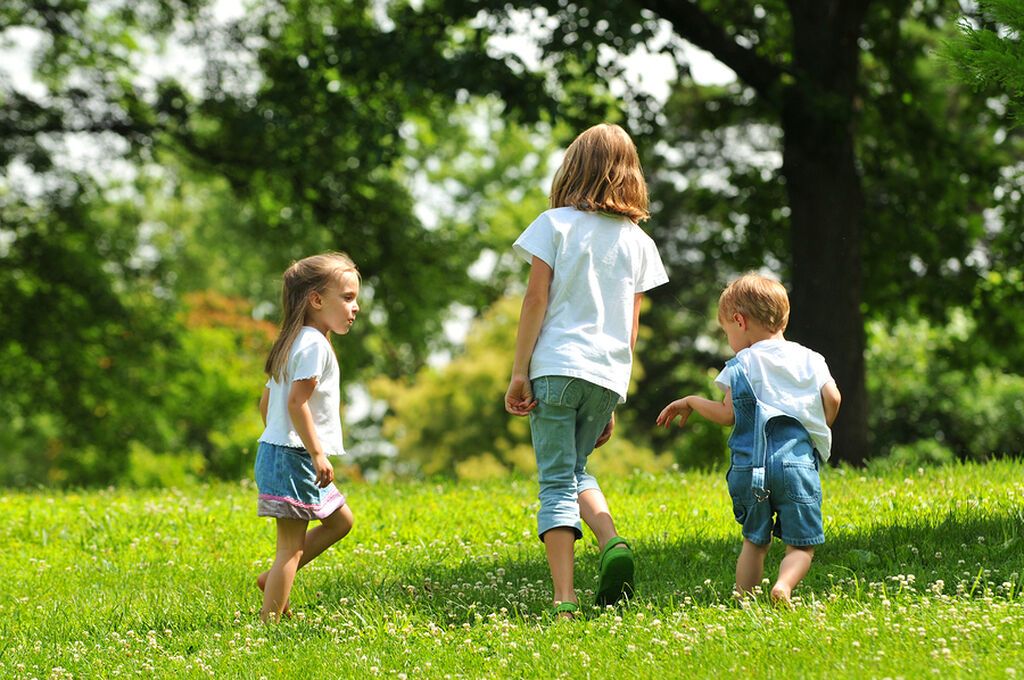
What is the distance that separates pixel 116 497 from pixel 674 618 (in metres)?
6.83

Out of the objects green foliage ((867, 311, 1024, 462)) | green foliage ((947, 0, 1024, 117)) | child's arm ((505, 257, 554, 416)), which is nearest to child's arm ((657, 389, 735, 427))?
child's arm ((505, 257, 554, 416))

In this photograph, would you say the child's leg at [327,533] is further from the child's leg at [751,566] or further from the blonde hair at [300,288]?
the child's leg at [751,566]

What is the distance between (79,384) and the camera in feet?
72.6

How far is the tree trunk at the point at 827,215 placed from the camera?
12.7 meters

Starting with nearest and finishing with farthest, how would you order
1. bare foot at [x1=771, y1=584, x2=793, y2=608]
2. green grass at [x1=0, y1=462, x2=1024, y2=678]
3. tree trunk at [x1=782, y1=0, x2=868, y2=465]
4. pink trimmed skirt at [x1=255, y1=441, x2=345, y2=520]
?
1. green grass at [x1=0, y1=462, x2=1024, y2=678]
2. bare foot at [x1=771, y1=584, x2=793, y2=608]
3. pink trimmed skirt at [x1=255, y1=441, x2=345, y2=520]
4. tree trunk at [x1=782, y1=0, x2=868, y2=465]

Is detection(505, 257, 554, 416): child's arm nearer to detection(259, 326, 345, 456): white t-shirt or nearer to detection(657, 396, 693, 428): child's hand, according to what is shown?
detection(657, 396, 693, 428): child's hand

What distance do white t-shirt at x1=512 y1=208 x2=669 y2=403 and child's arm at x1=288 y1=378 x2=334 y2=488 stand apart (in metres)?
1.02

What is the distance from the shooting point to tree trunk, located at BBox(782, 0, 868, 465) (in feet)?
41.7

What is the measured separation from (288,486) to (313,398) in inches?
16.6

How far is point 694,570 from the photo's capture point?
6.43m

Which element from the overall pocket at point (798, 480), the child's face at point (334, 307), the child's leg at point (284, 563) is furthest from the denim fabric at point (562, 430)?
the child's leg at point (284, 563)

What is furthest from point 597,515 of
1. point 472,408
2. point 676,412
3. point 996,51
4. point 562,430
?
point 472,408

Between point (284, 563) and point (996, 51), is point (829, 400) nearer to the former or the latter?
point (996, 51)

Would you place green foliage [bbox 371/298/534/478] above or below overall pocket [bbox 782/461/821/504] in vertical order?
below
